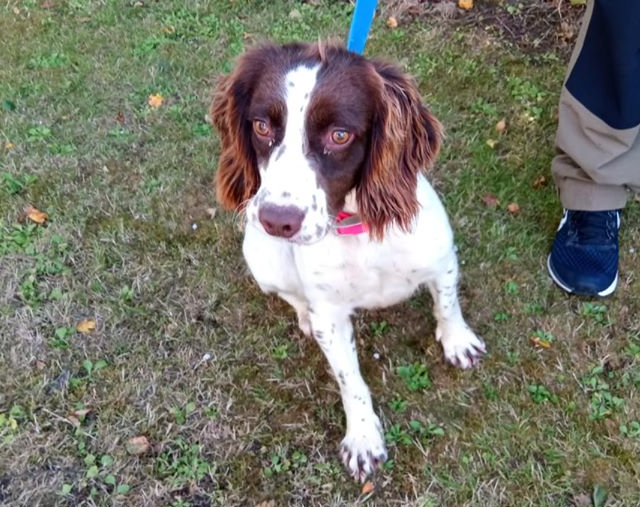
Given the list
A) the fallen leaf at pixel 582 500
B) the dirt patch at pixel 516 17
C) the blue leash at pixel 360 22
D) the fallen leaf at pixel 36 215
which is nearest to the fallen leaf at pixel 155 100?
the fallen leaf at pixel 36 215

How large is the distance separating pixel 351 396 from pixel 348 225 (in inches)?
28.8

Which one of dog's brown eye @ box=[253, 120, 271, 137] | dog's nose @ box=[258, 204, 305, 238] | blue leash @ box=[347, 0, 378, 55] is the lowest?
dog's nose @ box=[258, 204, 305, 238]

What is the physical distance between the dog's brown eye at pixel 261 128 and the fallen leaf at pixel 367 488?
137cm

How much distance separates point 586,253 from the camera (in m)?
3.19

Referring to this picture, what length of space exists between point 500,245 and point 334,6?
2.51 metres

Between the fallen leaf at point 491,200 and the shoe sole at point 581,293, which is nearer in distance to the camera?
the shoe sole at point 581,293

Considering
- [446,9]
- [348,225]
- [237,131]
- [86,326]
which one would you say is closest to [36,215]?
[86,326]

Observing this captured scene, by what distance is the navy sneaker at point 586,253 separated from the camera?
315 centimetres

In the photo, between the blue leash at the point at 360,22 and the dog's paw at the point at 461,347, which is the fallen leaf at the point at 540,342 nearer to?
the dog's paw at the point at 461,347

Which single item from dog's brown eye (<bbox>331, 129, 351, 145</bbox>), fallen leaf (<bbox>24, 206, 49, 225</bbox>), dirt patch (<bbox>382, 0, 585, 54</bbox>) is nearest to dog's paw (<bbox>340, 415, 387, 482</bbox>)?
dog's brown eye (<bbox>331, 129, 351, 145</bbox>)

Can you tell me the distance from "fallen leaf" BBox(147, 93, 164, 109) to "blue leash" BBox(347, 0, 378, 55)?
8.19 ft

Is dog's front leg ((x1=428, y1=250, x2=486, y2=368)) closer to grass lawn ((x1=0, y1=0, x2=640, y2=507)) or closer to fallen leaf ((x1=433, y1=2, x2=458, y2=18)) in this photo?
grass lawn ((x1=0, y1=0, x2=640, y2=507))

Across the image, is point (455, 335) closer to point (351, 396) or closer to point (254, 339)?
point (351, 396)

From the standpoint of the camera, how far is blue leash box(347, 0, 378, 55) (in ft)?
7.35
